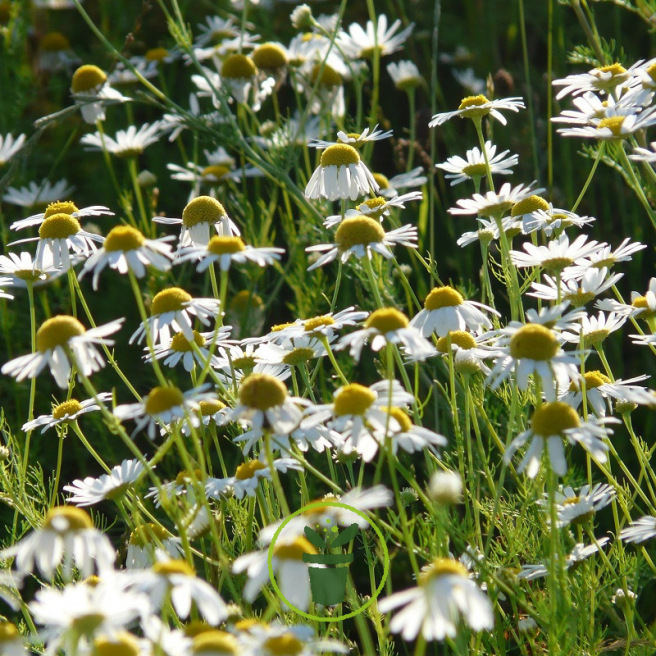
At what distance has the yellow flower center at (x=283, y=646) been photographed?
1083 mm

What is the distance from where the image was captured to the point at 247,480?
5.46 feet

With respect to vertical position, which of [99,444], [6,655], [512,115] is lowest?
[99,444]

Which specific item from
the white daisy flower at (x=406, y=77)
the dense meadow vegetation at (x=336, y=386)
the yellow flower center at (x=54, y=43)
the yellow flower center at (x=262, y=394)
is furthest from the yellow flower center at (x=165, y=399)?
the yellow flower center at (x=54, y=43)

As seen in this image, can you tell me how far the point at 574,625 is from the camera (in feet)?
5.09

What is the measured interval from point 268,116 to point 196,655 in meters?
3.36

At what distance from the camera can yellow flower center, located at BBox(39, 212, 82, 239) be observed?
2.03 meters

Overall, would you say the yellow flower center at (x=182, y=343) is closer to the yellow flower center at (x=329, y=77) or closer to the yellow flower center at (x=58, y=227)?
the yellow flower center at (x=58, y=227)

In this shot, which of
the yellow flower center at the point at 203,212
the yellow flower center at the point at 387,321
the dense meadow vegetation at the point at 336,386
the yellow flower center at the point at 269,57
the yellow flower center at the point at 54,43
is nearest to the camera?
the dense meadow vegetation at the point at 336,386

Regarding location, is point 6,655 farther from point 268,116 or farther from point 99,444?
point 268,116

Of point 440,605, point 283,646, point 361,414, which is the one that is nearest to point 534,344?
point 361,414

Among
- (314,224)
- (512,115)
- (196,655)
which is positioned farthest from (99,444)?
(512,115)

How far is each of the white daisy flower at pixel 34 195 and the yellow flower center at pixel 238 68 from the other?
766mm

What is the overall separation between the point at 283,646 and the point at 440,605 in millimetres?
186

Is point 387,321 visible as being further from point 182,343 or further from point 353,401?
point 182,343
